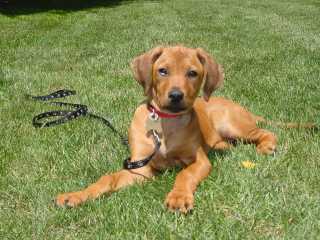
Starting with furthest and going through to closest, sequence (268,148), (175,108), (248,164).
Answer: (268,148) → (248,164) → (175,108)

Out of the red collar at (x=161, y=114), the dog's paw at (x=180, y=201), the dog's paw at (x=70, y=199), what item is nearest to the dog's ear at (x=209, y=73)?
the red collar at (x=161, y=114)

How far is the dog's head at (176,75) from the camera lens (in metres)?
4.51

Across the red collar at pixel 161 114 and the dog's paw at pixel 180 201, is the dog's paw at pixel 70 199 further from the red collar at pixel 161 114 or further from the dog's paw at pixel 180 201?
the red collar at pixel 161 114

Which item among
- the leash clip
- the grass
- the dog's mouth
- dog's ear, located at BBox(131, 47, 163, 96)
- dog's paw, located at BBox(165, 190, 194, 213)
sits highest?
dog's ear, located at BBox(131, 47, 163, 96)

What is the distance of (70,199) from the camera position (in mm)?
4336

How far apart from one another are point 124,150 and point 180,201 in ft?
5.20

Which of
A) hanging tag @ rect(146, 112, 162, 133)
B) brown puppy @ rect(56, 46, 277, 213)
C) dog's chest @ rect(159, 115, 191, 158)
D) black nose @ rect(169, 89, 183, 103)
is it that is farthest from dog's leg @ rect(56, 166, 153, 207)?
black nose @ rect(169, 89, 183, 103)

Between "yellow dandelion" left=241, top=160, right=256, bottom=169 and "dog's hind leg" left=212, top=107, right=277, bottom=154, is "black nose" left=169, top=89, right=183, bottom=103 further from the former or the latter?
"dog's hind leg" left=212, top=107, right=277, bottom=154

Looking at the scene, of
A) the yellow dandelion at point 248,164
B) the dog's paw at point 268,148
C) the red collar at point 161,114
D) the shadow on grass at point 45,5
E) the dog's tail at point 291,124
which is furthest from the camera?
the shadow on grass at point 45,5

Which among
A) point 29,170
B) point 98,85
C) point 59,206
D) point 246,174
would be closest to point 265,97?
point 98,85

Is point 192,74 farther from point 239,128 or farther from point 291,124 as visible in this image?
point 291,124

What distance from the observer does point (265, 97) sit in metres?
7.80

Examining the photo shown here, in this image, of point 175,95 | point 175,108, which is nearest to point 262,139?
point 175,108

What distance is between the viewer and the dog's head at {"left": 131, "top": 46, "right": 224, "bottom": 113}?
14.8 ft
